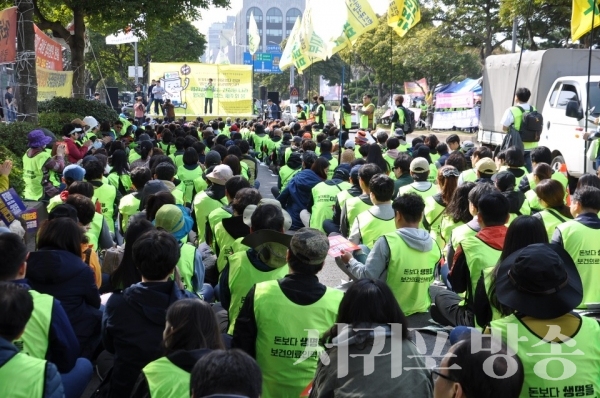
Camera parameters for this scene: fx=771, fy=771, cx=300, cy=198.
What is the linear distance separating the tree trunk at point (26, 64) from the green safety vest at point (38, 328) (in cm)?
1266

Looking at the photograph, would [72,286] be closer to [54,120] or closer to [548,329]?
[548,329]

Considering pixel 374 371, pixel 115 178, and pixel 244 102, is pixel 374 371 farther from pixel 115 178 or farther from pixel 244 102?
pixel 244 102

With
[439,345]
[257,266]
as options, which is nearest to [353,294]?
[257,266]

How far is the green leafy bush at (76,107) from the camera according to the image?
19.5 metres

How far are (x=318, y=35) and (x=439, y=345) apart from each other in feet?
52.5

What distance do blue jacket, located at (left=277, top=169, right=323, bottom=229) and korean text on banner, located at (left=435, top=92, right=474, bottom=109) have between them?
2662cm

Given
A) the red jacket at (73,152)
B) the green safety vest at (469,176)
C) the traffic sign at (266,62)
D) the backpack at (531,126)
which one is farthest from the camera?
the traffic sign at (266,62)

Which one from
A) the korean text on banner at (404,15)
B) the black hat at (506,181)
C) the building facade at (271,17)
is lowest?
the black hat at (506,181)

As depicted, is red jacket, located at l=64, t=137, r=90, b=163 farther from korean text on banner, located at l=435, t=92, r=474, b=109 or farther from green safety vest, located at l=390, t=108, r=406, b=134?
korean text on banner, located at l=435, t=92, r=474, b=109

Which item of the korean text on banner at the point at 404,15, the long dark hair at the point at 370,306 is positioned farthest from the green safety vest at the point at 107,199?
the korean text on banner at the point at 404,15

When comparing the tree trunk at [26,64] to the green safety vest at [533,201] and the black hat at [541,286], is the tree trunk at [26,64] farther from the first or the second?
the black hat at [541,286]

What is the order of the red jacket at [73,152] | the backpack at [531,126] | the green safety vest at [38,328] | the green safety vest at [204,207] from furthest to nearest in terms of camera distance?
the backpack at [531,126] < the red jacket at [73,152] < the green safety vest at [204,207] < the green safety vest at [38,328]

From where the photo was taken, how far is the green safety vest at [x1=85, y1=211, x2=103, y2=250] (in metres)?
6.40

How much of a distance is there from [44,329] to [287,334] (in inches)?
51.1
